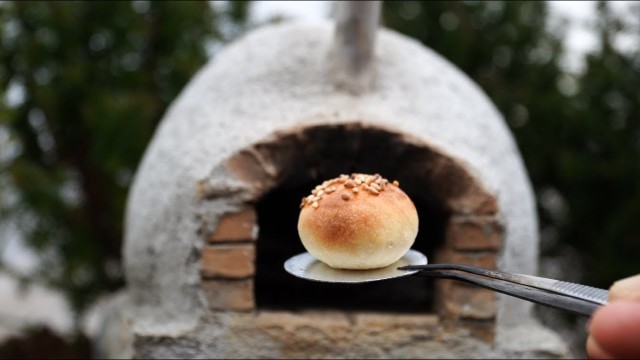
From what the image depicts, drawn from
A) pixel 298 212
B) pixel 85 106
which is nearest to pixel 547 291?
pixel 298 212

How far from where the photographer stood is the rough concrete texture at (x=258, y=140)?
8.03 feet

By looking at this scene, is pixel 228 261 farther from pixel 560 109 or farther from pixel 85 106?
pixel 560 109

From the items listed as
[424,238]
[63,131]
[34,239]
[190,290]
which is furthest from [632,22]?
[34,239]

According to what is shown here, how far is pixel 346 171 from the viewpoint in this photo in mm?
2568

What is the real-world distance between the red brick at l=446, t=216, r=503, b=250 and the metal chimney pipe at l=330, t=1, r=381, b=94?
0.58 metres

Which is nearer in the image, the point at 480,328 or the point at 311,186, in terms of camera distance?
the point at 480,328

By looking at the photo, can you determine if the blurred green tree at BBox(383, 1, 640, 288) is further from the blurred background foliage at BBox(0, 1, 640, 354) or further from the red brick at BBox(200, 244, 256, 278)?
the red brick at BBox(200, 244, 256, 278)

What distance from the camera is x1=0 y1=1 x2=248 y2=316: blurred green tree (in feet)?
12.4

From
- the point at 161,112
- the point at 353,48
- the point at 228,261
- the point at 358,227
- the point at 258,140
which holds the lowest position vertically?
the point at 228,261

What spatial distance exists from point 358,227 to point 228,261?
2.83 ft

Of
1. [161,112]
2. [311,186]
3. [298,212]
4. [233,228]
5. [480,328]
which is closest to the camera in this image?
[233,228]

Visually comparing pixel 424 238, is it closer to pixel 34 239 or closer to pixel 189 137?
pixel 189 137

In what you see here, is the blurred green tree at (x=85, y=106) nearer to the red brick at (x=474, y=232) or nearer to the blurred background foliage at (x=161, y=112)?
the blurred background foliage at (x=161, y=112)

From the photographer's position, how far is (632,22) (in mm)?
3932
